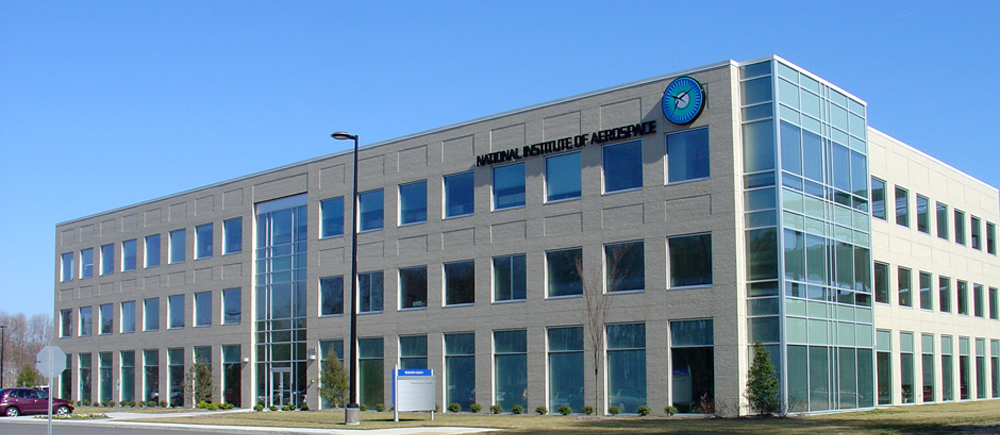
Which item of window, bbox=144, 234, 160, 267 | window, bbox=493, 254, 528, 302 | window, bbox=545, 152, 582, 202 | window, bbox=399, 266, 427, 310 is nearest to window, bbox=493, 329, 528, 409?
window, bbox=493, 254, 528, 302

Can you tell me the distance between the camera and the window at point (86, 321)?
199 feet

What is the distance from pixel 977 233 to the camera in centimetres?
4950

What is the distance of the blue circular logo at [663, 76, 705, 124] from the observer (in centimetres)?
3303

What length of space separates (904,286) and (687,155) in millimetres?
14526

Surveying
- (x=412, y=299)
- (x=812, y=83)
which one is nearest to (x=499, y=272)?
(x=412, y=299)

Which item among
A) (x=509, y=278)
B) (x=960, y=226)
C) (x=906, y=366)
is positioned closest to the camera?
(x=509, y=278)

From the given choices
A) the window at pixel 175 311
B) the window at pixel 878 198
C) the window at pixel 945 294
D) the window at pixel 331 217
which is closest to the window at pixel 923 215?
the window at pixel 945 294

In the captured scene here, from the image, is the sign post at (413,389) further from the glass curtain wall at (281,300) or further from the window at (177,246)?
the window at (177,246)

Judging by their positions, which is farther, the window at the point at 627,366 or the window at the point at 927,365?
the window at the point at 927,365

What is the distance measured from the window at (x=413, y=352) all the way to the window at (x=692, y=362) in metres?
12.2

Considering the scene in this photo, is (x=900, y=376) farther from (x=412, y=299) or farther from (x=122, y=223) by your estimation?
(x=122, y=223)

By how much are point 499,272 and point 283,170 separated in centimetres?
1524

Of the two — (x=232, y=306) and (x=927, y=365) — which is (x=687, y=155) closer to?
(x=927, y=365)

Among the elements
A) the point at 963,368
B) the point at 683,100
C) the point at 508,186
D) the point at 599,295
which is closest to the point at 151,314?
the point at 508,186
